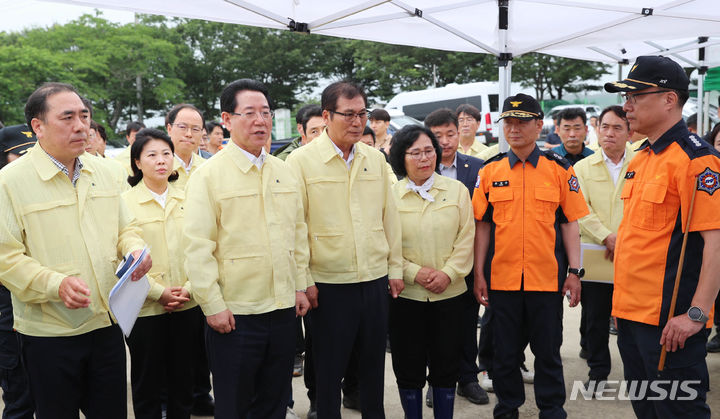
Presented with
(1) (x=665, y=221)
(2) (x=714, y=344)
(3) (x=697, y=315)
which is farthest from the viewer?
(2) (x=714, y=344)

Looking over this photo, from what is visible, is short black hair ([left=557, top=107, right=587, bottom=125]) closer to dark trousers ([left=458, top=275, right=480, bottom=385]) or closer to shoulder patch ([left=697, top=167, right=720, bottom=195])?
dark trousers ([left=458, top=275, right=480, bottom=385])

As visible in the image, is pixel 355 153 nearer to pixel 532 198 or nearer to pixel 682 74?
pixel 532 198

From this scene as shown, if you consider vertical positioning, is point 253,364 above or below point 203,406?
above

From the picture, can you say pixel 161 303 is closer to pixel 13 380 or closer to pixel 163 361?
pixel 163 361

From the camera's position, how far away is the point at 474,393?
386cm

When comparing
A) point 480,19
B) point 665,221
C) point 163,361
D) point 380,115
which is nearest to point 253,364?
point 163,361

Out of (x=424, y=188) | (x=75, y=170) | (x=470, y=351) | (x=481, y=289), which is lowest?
(x=470, y=351)

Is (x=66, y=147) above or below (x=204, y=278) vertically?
above

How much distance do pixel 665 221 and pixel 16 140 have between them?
3.32 metres

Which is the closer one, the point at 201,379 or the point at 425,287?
the point at 425,287

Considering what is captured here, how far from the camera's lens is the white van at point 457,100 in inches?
771

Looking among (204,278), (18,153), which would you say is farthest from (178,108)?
(204,278)

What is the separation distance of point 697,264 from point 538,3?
3204 millimetres

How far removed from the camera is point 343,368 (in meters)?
2.88
